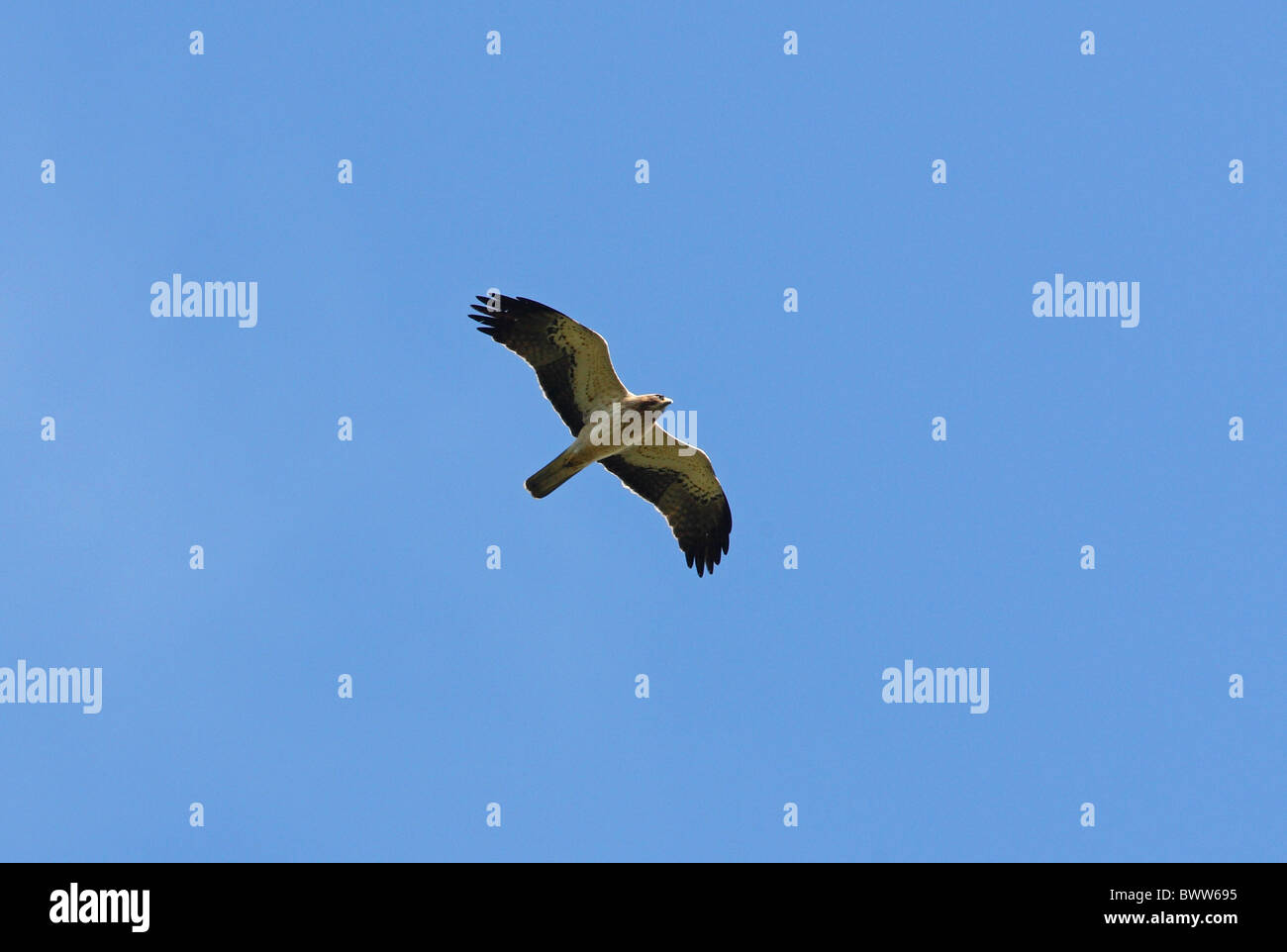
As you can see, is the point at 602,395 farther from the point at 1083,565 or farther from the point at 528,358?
the point at 1083,565

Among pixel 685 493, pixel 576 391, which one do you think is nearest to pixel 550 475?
pixel 576 391

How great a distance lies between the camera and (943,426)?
20969mm

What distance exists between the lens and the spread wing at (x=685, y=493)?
19031 millimetres

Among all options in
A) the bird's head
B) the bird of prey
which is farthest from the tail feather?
the bird's head

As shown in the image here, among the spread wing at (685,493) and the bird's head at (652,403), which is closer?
the bird's head at (652,403)

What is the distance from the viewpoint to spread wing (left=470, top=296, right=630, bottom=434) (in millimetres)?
17672

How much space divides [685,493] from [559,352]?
2.90m

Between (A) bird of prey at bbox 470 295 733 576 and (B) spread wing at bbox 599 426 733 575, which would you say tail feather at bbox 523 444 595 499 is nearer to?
(A) bird of prey at bbox 470 295 733 576

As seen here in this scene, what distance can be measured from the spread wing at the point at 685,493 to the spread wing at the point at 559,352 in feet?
3.49

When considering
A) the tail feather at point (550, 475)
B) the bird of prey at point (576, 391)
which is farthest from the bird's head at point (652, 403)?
the tail feather at point (550, 475)

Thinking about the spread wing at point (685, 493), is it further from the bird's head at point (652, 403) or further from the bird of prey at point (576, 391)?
the bird's head at point (652, 403)

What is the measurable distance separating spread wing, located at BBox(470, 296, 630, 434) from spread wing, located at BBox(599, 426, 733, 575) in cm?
107

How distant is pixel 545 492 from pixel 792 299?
15.7 feet
